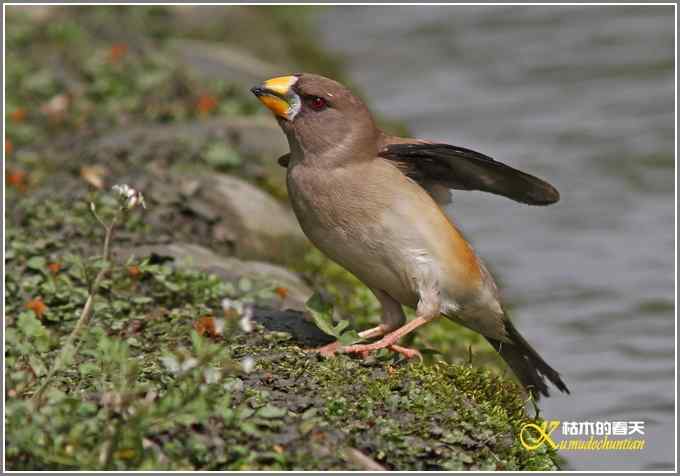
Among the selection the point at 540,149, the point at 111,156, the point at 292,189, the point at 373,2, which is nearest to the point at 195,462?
the point at 292,189

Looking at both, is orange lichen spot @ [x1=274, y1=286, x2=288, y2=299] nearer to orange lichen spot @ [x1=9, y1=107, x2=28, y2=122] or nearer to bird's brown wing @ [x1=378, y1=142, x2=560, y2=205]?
bird's brown wing @ [x1=378, y1=142, x2=560, y2=205]

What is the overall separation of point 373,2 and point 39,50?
7025 mm

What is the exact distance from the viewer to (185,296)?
21.4ft

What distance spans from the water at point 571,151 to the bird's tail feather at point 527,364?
57 centimetres

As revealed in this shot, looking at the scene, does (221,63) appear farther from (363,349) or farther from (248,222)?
(363,349)

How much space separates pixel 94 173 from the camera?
26.7 ft

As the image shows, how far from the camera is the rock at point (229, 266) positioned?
6820mm

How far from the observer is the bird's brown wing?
5910 millimetres

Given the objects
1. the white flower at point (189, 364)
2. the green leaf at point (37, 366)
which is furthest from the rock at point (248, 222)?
the white flower at point (189, 364)

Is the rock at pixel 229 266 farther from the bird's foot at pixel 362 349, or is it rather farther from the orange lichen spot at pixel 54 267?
the bird's foot at pixel 362 349

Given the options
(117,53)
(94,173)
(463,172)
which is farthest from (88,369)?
(117,53)

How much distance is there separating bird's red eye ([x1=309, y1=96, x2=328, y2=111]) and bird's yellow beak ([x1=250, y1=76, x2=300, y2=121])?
71 millimetres

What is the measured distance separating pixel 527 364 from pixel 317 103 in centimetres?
190

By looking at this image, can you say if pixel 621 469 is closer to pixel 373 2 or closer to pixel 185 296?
pixel 185 296
